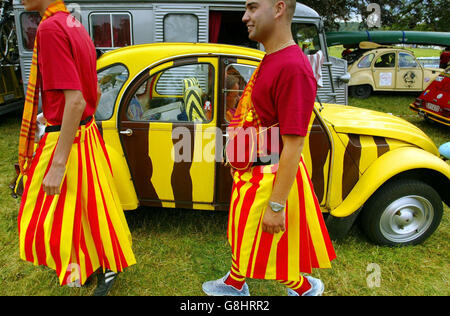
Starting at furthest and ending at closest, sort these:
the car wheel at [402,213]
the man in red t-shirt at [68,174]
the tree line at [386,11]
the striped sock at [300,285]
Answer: the tree line at [386,11]
the car wheel at [402,213]
the striped sock at [300,285]
the man in red t-shirt at [68,174]

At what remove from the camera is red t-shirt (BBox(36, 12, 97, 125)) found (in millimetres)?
1550

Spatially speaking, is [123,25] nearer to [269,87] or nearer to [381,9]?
[269,87]

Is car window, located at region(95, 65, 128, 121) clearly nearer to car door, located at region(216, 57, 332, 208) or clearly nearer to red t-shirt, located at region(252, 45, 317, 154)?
car door, located at region(216, 57, 332, 208)

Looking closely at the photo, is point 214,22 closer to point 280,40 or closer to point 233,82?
point 233,82

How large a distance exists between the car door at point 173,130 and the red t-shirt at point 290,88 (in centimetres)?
128

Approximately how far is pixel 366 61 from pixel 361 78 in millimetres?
655

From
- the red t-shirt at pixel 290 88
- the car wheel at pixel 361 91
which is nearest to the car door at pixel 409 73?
the car wheel at pixel 361 91

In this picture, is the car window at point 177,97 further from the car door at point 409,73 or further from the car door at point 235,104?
the car door at point 409,73

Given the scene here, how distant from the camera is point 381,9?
42.9ft

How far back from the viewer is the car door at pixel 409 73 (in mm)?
10602

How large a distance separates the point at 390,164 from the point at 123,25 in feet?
17.2

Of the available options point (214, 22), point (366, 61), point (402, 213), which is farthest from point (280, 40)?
point (366, 61)

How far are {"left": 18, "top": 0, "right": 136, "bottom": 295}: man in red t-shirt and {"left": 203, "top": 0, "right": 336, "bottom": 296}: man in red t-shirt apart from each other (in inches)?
30.4

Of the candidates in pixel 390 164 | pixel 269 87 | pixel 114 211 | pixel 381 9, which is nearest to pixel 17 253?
pixel 114 211
